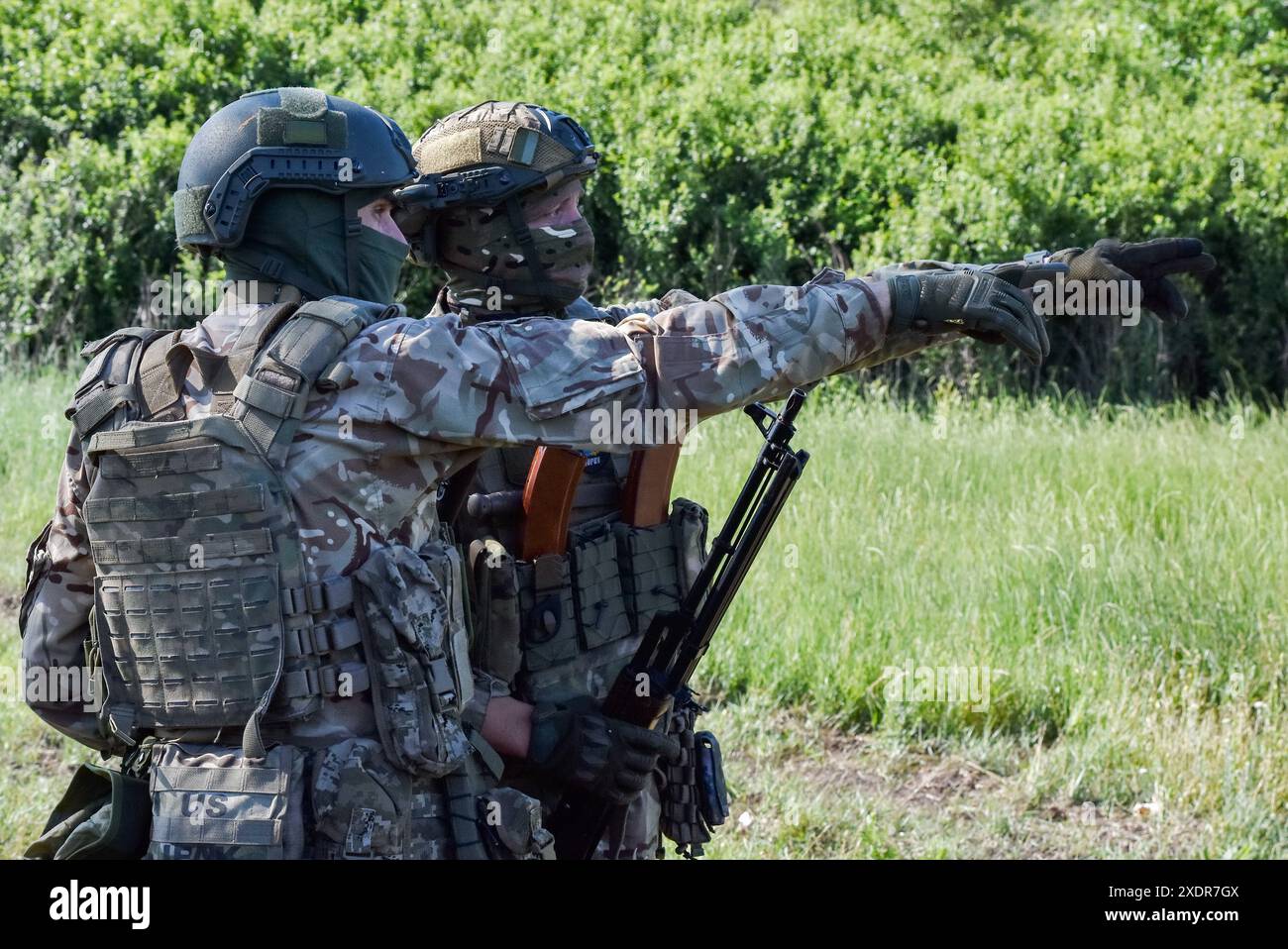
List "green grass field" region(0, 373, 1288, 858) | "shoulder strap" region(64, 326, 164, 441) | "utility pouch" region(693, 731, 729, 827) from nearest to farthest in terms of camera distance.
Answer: "shoulder strap" region(64, 326, 164, 441)
"utility pouch" region(693, 731, 729, 827)
"green grass field" region(0, 373, 1288, 858)

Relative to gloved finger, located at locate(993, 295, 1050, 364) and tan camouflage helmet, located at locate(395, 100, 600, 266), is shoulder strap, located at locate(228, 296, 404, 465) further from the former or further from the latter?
gloved finger, located at locate(993, 295, 1050, 364)

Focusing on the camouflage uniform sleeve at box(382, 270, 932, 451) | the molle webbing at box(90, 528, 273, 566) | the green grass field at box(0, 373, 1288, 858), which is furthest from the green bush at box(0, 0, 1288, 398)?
the molle webbing at box(90, 528, 273, 566)

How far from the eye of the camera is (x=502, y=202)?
3666 millimetres

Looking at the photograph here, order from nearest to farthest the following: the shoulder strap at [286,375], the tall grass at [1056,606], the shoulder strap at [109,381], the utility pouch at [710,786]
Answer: the shoulder strap at [286,375] < the shoulder strap at [109,381] < the utility pouch at [710,786] < the tall grass at [1056,606]

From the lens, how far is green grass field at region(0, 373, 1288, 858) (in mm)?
5043

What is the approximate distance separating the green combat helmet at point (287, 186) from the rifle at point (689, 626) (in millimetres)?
1101

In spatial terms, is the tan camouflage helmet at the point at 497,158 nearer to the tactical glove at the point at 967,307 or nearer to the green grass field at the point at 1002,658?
the tactical glove at the point at 967,307

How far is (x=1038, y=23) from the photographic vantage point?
15.2 metres

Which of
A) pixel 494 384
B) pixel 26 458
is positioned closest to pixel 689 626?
pixel 494 384

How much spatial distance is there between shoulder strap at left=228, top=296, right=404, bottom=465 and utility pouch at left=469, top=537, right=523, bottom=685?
0.90 meters

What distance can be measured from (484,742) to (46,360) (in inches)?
318

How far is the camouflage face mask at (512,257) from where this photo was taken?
12.1 feet

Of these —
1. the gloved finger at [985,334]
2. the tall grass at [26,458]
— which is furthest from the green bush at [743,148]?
the gloved finger at [985,334]

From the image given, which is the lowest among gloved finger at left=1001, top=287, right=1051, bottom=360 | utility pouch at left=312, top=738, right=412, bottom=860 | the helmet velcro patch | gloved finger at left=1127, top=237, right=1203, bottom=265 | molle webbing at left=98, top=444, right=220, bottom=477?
utility pouch at left=312, top=738, right=412, bottom=860
